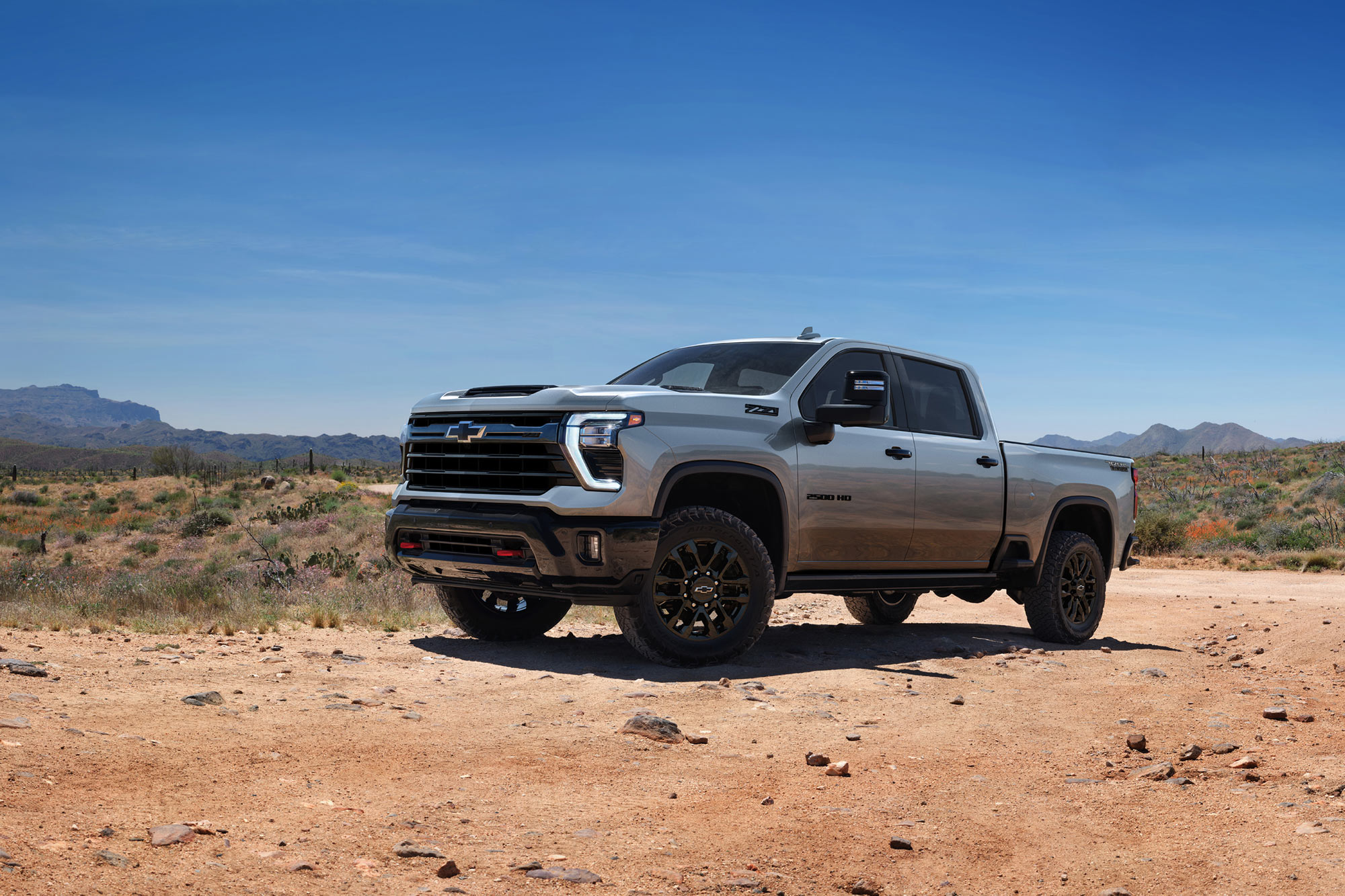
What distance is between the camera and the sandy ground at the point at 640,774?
3625mm

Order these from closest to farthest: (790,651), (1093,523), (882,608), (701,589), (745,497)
→ (701,589), (745,497), (790,651), (1093,523), (882,608)

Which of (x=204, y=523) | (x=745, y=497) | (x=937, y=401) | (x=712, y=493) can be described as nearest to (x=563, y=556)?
(x=712, y=493)

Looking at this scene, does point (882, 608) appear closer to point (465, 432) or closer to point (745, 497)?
point (745, 497)

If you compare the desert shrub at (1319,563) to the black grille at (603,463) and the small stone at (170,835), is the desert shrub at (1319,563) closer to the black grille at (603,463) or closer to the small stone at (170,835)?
the black grille at (603,463)

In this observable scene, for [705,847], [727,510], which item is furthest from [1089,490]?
[705,847]

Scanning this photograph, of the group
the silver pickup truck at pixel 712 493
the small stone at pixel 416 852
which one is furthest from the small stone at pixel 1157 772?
the small stone at pixel 416 852

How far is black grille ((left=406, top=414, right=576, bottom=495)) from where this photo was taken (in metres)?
6.93

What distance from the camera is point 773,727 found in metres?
5.71

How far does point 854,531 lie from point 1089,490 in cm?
332

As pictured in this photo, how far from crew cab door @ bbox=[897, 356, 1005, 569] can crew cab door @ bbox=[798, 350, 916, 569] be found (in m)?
0.19

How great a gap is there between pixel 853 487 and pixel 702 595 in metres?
1.45

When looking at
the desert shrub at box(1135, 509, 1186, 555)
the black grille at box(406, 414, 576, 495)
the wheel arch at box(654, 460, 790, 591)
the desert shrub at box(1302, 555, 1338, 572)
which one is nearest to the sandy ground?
the wheel arch at box(654, 460, 790, 591)

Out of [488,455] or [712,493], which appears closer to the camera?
[488,455]

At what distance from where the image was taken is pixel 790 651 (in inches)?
330
